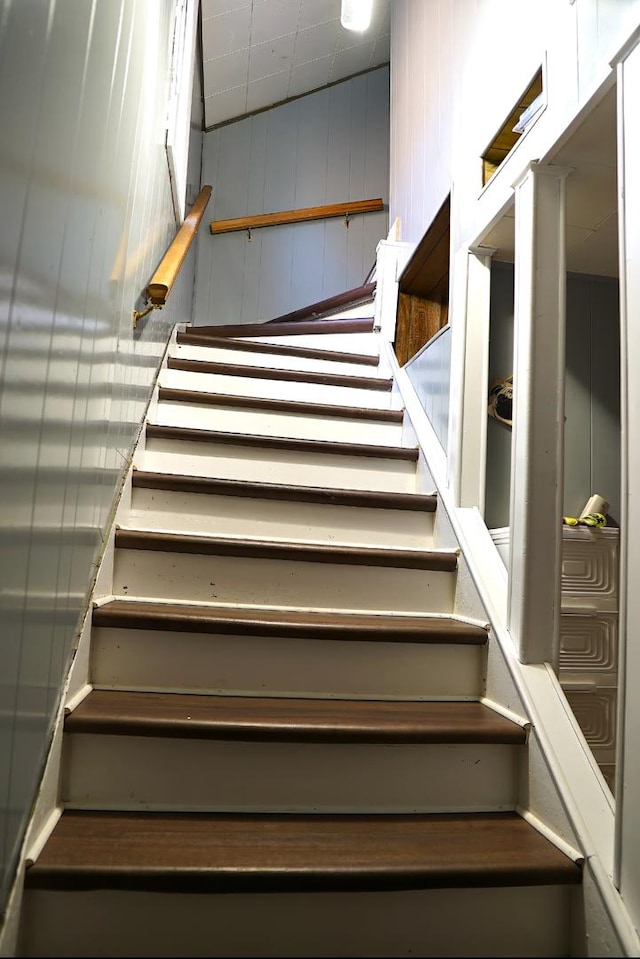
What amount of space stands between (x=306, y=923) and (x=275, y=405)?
178 cm

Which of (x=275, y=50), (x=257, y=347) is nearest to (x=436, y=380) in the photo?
(x=257, y=347)

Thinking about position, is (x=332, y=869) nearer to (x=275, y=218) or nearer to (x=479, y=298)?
(x=479, y=298)

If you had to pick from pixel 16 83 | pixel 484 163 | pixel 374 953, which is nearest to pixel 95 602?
pixel 374 953

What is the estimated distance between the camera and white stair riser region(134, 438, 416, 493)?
88.0 inches

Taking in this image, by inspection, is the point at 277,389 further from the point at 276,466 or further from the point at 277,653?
the point at 277,653

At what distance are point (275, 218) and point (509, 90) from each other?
3216mm

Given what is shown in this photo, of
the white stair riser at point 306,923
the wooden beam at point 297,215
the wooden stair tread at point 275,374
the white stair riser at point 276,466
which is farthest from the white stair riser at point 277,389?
the wooden beam at point 297,215

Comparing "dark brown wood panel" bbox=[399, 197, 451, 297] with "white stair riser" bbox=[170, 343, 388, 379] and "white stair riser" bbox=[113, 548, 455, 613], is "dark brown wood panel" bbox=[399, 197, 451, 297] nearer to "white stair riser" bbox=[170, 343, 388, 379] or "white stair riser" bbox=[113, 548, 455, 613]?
"white stair riser" bbox=[170, 343, 388, 379]

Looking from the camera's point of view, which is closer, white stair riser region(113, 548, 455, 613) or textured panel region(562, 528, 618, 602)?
white stair riser region(113, 548, 455, 613)

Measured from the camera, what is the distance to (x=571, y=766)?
1265 mm

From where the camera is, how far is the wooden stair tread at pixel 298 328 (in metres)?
3.48

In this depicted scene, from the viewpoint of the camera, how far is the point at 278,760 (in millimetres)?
1282

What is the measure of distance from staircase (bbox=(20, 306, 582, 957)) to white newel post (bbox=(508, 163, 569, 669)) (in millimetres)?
157

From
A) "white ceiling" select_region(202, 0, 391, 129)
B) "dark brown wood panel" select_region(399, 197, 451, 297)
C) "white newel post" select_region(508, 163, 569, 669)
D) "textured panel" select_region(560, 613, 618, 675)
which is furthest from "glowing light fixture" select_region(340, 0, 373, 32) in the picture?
"textured panel" select_region(560, 613, 618, 675)
